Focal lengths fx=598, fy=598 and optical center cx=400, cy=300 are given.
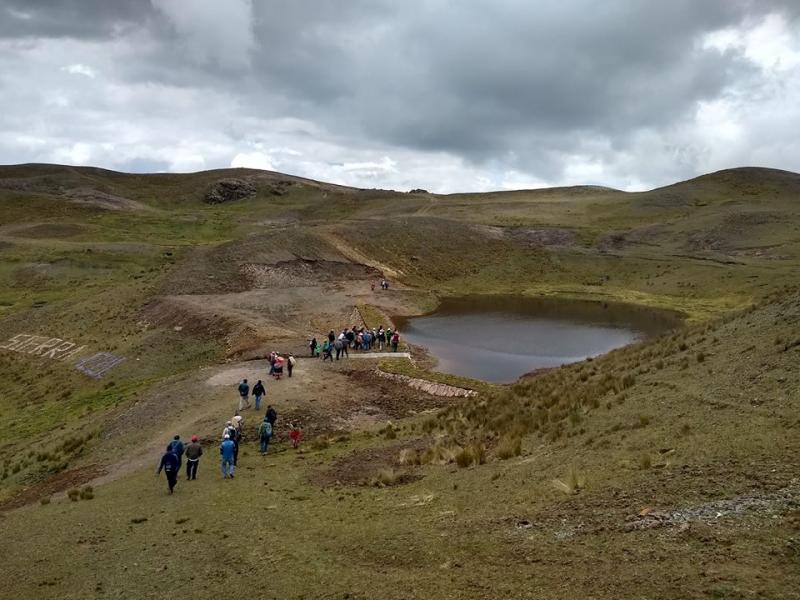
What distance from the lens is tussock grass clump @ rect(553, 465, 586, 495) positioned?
13914 millimetres

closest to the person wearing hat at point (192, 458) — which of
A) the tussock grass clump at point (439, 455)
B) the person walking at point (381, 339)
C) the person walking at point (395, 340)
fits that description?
the tussock grass clump at point (439, 455)

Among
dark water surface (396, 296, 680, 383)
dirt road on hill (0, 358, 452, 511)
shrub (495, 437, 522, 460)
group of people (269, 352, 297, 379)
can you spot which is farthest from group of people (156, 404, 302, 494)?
dark water surface (396, 296, 680, 383)

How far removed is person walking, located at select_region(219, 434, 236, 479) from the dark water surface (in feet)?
65.7

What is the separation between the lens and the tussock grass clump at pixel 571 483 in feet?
45.6

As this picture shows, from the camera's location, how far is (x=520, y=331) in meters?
53.1

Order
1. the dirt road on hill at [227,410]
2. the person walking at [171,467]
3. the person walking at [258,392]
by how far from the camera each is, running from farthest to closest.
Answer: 1. the person walking at [258,392]
2. the dirt road on hill at [227,410]
3. the person walking at [171,467]

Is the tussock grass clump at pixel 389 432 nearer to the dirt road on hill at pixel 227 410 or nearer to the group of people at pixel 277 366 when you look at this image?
the dirt road on hill at pixel 227 410

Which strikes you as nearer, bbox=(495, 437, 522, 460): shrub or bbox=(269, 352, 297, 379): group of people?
bbox=(495, 437, 522, 460): shrub

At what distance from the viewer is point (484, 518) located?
45.5ft

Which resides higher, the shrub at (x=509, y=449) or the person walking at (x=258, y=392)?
the shrub at (x=509, y=449)

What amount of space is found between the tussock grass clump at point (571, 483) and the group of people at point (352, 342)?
968 inches

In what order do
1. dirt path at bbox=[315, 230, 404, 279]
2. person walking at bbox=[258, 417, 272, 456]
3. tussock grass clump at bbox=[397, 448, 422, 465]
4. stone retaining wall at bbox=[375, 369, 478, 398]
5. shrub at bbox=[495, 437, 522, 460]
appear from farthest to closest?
dirt path at bbox=[315, 230, 404, 279] < stone retaining wall at bbox=[375, 369, 478, 398] < person walking at bbox=[258, 417, 272, 456] < tussock grass clump at bbox=[397, 448, 422, 465] < shrub at bbox=[495, 437, 522, 460]

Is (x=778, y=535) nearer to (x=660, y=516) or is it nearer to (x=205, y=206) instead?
(x=660, y=516)

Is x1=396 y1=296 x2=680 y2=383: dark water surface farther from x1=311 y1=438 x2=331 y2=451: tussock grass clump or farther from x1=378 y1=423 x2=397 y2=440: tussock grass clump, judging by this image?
x1=311 y1=438 x2=331 y2=451: tussock grass clump
